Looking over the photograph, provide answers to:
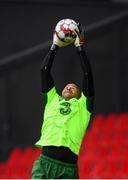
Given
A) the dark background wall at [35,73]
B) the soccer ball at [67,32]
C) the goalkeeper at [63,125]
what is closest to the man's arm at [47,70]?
the goalkeeper at [63,125]

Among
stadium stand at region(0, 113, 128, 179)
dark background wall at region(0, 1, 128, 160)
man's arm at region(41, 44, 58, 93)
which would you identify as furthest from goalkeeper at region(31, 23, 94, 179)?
dark background wall at region(0, 1, 128, 160)

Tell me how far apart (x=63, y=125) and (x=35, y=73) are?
552 centimetres

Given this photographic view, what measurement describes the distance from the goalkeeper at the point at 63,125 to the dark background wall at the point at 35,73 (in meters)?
5.08

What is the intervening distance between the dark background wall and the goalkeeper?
16.7 ft

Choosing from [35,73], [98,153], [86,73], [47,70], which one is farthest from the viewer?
[35,73]

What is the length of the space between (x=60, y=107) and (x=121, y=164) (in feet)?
14.8

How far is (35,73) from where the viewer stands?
1312 centimetres

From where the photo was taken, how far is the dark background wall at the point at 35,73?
512 inches

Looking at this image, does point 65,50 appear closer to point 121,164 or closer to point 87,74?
point 121,164

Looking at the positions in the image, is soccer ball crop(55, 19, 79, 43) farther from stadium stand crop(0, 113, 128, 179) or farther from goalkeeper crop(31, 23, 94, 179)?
stadium stand crop(0, 113, 128, 179)

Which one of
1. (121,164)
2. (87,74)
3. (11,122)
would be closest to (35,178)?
(87,74)

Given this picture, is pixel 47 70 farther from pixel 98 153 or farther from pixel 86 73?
pixel 98 153

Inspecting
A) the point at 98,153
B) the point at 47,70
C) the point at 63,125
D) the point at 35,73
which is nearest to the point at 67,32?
the point at 47,70

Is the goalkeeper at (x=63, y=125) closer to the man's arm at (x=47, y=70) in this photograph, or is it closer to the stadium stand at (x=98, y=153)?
the man's arm at (x=47, y=70)
